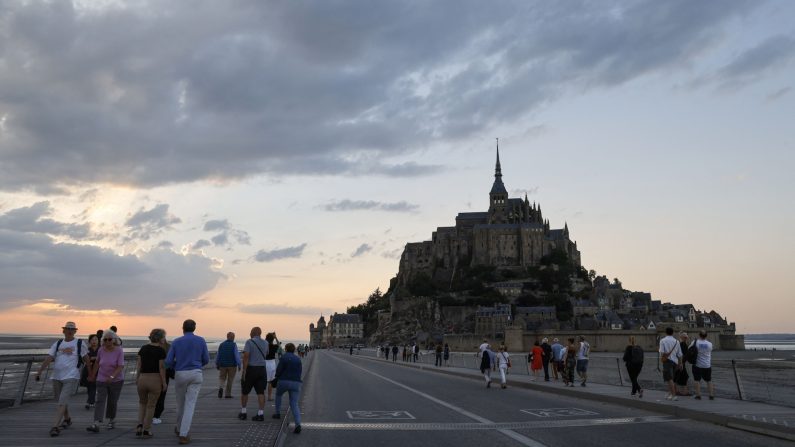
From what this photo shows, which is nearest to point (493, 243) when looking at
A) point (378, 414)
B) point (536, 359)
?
point (536, 359)

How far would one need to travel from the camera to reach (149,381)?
373 inches

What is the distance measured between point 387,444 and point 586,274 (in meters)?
159

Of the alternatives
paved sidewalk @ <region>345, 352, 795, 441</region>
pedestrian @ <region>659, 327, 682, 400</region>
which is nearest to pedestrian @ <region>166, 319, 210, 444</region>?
paved sidewalk @ <region>345, 352, 795, 441</region>

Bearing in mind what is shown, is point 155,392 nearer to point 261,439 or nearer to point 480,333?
point 261,439

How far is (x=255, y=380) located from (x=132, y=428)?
2.62 meters

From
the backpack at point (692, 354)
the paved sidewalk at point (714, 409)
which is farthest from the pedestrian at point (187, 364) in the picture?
the backpack at point (692, 354)

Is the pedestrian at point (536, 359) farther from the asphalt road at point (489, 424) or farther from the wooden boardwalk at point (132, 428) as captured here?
the wooden boardwalk at point (132, 428)

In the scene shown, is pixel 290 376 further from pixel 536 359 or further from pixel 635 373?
pixel 536 359

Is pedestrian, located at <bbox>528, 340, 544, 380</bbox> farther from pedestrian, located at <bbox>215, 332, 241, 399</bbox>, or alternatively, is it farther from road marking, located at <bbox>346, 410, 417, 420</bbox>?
pedestrian, located at <bbox>215, 332, 241, 399</bbox>

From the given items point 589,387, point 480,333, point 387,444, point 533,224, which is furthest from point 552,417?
point 533,224

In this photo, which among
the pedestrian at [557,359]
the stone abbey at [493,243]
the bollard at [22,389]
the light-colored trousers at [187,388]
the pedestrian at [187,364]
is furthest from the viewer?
the stone abbey at [493,243]

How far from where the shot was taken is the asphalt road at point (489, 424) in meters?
10.2

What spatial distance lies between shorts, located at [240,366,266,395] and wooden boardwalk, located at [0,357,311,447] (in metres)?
0.59

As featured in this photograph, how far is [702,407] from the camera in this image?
1391cm
